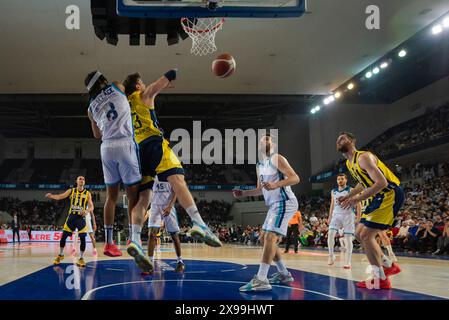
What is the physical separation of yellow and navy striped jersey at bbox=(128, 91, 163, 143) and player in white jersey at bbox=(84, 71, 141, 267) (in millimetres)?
266

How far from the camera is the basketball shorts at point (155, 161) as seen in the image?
4297mm

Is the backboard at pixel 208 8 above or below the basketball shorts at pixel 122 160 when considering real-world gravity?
above

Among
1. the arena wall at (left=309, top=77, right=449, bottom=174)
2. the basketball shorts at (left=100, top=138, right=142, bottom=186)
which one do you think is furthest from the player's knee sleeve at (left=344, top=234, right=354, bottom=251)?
the arena wall at (left=309, top=77, right=449, bottom=174)

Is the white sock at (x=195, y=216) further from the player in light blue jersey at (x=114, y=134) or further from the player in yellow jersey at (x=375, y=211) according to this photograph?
the player in yellow jersey at (x=375, y=211)

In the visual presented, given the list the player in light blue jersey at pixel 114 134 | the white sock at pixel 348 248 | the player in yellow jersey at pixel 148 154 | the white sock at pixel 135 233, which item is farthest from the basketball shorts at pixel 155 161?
the white sock at pixel 348 248

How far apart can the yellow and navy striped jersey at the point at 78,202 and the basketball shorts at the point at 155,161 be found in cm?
440

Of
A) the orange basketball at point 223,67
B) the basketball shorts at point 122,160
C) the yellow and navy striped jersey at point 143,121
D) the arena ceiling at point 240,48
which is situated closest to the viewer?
the basketball shorts at point 122,160

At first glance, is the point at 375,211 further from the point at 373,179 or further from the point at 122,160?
the point at 122,160

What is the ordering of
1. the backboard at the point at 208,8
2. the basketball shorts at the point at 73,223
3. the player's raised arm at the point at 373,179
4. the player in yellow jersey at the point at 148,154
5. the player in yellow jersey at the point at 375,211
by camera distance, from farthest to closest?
the basketball shorts at the point at 73,223 → the backboard at the point at 208,8 → the player in yellow jersey at the point at 375,211 → the player's raised arm at the point at 373,179 → the player in yellow jersey at the point at 148,154

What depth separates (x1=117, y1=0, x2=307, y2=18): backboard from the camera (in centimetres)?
582

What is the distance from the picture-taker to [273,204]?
17.5 feet
